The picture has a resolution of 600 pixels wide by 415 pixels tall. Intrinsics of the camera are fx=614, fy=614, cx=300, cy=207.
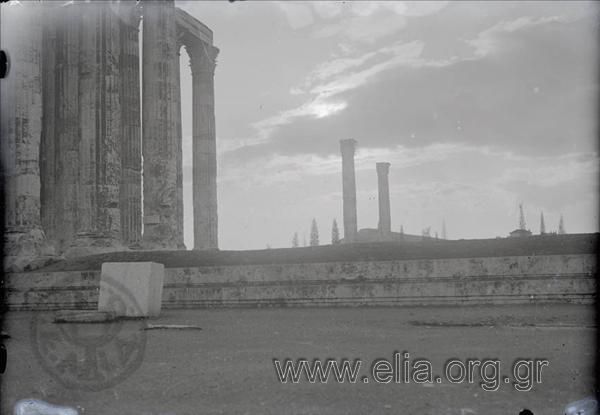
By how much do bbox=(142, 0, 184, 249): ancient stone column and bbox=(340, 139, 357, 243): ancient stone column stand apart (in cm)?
1730

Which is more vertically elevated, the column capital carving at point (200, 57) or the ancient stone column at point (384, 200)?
the column capital carving at point (200, 57)

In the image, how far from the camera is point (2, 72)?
10.0 ft

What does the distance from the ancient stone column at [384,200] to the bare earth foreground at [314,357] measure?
29350 millimetres

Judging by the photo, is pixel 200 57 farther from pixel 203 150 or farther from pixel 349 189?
pixel 349 189

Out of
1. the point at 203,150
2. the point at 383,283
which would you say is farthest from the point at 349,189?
the point at 383,283

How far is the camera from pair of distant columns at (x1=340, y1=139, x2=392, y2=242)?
122 ft

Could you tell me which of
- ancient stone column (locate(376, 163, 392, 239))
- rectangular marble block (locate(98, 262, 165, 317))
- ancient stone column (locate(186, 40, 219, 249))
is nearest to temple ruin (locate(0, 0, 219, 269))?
ancient stone column (locate(186, 40, 219, 249))

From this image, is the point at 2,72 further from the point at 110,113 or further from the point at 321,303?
the point at 110,113

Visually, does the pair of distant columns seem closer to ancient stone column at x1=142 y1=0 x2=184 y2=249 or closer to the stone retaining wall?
ancient stone column at x1=142 y1=0 x2=184 y2=249

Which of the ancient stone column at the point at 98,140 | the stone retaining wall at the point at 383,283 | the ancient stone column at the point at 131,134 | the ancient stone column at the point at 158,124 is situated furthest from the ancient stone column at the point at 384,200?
the stone retaining wall at the point at 383,283

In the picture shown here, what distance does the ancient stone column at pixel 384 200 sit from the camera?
39581 millimetres

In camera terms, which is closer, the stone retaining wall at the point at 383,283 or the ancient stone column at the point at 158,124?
the stone retaining wall at the point at 383,283

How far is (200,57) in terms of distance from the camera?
27.6 m

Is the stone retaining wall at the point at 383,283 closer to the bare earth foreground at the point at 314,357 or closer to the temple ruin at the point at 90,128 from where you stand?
the bare earth foreground at the point at 314,357
